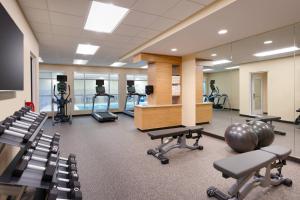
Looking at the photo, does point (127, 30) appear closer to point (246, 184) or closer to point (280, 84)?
point (246, 184)

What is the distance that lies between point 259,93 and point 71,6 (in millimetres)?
5017

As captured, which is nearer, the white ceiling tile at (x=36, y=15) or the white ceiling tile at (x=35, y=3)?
the white ceiling tile at (x=35, y=3)

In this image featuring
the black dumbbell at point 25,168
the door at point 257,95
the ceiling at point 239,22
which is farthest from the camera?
the door at point 257,95

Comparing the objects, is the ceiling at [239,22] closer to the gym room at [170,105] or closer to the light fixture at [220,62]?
the gym room at [170,105]

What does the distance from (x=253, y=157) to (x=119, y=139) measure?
11.4 ft

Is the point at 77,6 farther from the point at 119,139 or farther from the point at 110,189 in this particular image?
the point at 119,139

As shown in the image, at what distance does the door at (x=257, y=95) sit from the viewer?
475 centimetres

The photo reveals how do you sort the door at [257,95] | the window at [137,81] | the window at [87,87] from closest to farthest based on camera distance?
the door at [257,95], the window at [87,87], the window at [137,81]

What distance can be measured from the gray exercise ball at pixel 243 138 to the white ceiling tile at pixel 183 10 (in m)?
2.50

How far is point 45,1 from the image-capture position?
2.58 meters

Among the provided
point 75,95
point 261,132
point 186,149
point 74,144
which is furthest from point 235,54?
point 75,95

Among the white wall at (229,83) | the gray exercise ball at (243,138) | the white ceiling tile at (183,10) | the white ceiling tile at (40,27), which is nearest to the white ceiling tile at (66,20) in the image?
the white ceiling tile at (40,27)

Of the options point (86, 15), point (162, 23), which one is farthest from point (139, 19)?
point (86, 15)

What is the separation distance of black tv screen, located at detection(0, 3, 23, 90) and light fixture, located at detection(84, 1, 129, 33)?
1287 mm
